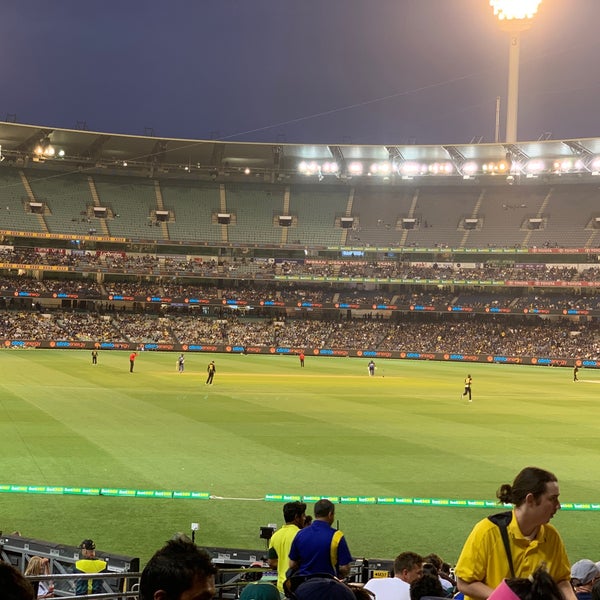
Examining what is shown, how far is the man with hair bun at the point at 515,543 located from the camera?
5164 mm

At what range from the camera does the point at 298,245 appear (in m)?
100

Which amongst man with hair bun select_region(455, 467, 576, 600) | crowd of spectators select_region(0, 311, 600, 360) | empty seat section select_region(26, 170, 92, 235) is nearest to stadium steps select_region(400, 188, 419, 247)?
crowd of spectators select_region(0, 311, 600, 360)

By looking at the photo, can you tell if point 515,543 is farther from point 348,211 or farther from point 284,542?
point 348,211

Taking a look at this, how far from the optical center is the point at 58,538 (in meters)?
14.0

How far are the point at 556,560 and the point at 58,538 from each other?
432 inches

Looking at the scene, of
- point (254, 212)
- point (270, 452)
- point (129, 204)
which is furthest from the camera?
point (254, 212)

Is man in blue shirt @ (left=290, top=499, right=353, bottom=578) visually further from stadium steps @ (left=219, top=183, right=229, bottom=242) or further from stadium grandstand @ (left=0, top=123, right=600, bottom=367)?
stadium steps @ (left=219, top=183, right=229, bottom=242)

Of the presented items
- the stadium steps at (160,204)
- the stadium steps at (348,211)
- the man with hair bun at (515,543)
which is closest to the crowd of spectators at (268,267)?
the stadium steps at (348,211)

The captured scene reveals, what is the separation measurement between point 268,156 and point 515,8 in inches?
1384

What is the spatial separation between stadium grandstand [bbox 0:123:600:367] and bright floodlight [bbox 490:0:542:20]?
14.2 metres

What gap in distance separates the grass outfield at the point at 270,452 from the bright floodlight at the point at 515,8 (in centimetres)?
5062

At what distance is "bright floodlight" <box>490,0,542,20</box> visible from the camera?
269 feet

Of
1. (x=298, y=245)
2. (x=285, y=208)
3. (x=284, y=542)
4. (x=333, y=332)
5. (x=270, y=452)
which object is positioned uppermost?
(x=285, y=208)

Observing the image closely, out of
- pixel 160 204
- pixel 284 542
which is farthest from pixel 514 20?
pixel 284 542
